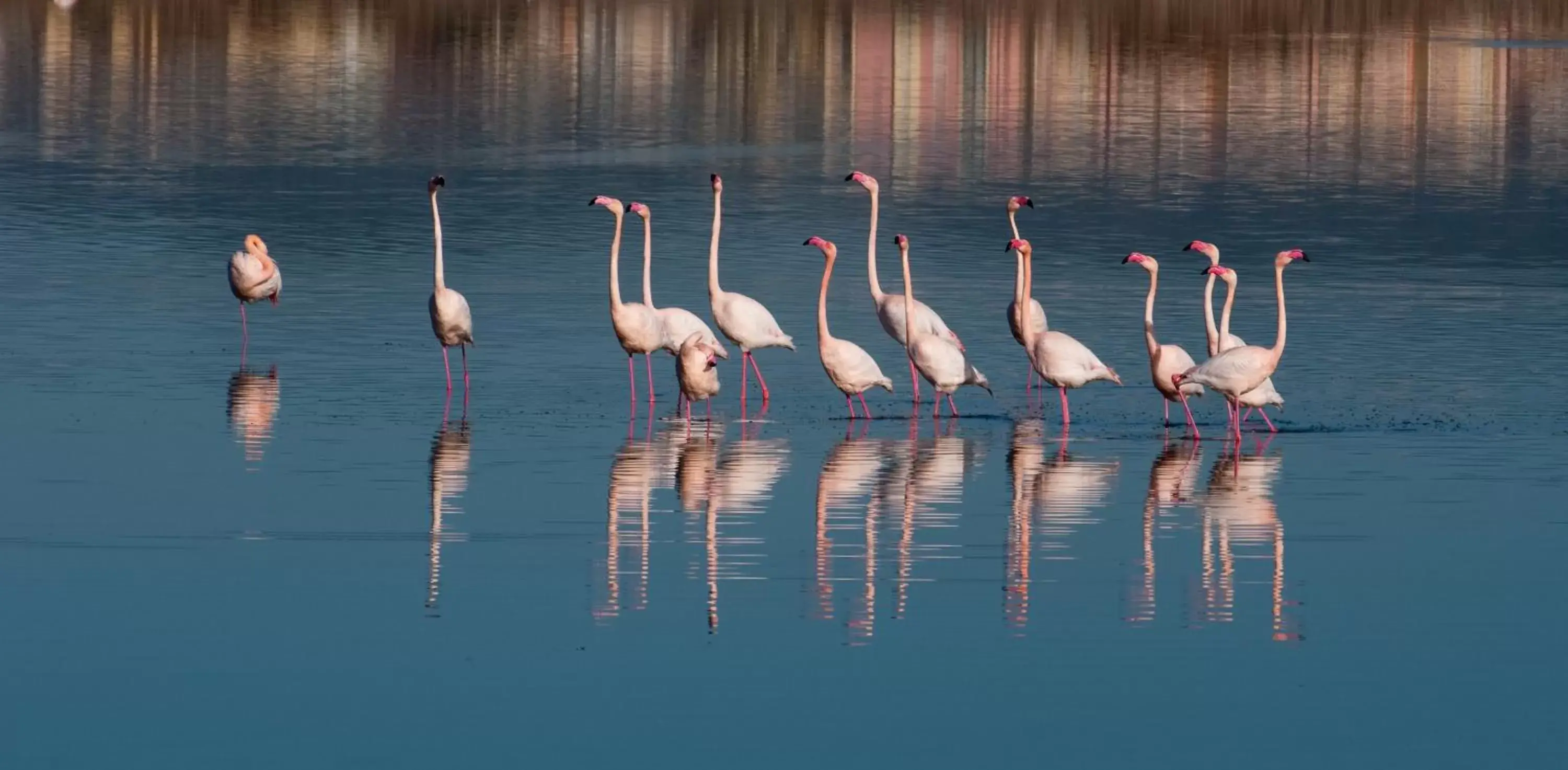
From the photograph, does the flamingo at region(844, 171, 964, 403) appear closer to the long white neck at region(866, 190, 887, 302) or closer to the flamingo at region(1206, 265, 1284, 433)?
the long white neck at region(866, 190, 887, 302)

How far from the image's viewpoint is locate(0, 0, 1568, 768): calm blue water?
894cm

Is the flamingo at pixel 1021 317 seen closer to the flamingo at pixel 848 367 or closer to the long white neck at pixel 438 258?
the flamingo at pixel 848 367

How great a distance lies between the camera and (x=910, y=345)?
15.8m

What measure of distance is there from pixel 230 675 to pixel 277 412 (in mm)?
6056

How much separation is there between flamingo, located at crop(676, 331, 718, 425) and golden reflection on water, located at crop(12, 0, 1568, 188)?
14.8 m

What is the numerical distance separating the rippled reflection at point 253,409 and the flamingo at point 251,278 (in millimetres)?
2072

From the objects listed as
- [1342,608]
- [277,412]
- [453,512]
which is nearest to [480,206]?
[277,412]

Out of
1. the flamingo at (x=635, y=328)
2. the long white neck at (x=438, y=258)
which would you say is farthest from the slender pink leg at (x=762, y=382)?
the long white neck at (x=438, y=258)

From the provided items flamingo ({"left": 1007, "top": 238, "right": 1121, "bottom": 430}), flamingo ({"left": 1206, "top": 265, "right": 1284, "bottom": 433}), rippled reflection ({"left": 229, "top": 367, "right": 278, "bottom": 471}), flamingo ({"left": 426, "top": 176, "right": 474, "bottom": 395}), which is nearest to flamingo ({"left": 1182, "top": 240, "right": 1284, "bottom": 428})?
flamingo ({"left": 1206, "top": 265, "right": 1284, "bottom": 433})

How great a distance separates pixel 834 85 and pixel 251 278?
26496mm

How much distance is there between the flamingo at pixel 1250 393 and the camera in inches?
583

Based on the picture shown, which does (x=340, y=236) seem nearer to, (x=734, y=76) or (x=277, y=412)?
(x=277, y=412)

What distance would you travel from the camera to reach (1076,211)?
27250 mm

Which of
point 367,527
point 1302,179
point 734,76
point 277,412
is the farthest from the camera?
point 734,76
